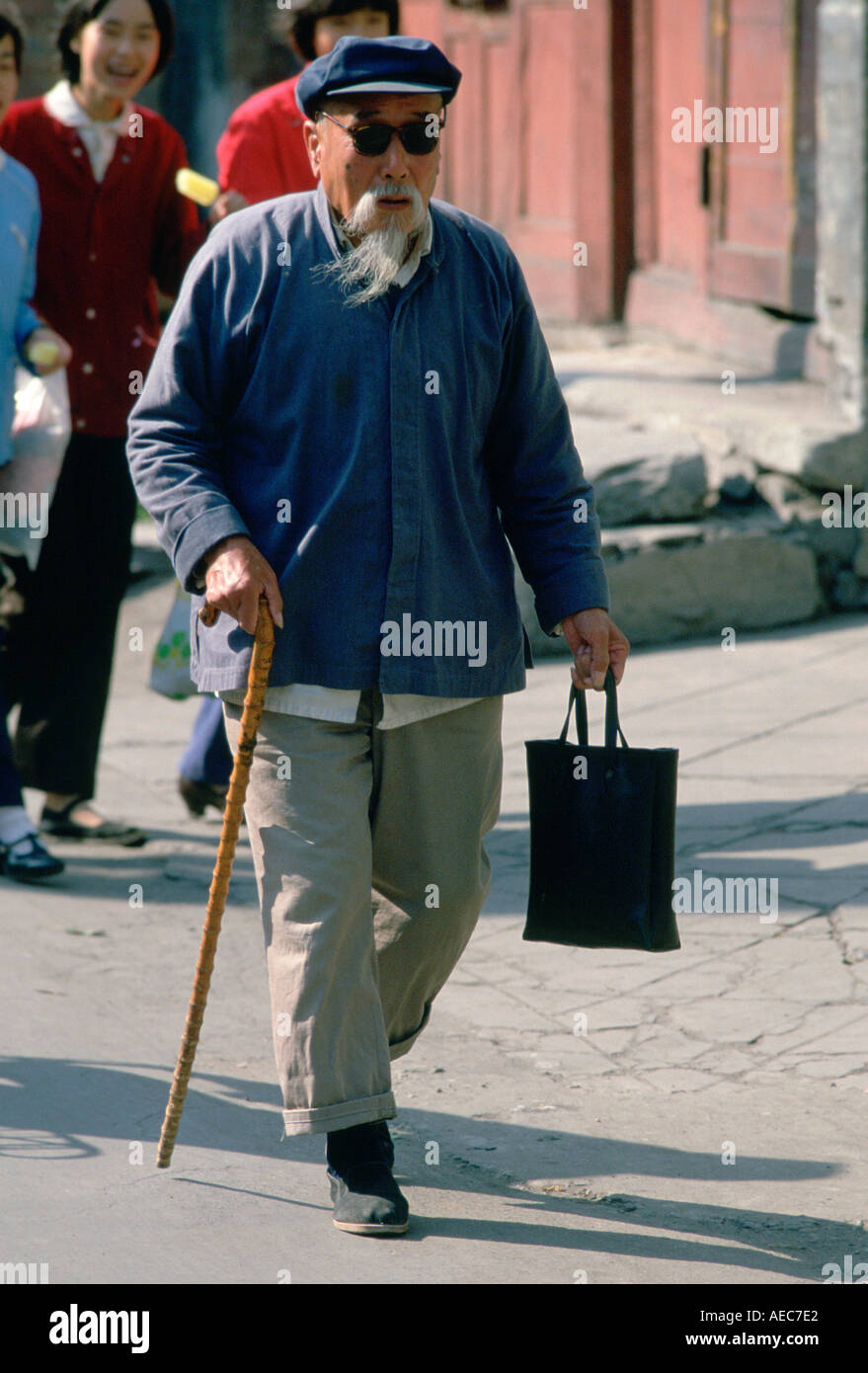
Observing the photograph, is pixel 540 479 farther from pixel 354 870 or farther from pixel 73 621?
pixel 73 621

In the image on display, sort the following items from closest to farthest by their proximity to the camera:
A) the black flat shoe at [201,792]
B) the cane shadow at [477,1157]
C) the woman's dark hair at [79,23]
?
the cane shadow at [477,1157]
the woman's dark hair at [79,23]
the black flat shoe at [201,792]

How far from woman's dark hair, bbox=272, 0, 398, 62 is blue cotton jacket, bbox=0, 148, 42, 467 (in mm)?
740

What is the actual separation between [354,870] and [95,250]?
2540 millimetres

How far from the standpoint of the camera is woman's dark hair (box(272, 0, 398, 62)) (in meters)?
4.67

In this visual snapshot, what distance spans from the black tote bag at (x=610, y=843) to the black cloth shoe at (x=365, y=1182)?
439 mm

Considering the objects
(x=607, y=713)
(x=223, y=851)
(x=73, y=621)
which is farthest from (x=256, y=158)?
(x=223, y=851)

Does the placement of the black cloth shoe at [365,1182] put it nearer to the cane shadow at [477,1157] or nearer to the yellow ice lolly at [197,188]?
the cane shadow at [477,1157]

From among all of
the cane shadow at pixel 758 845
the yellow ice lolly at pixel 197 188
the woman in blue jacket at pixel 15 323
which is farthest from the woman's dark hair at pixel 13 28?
the cane shadow at pixel 758 845

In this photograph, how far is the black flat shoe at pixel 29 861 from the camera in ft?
15.6

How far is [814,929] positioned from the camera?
432 cm

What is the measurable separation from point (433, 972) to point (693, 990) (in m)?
1.03

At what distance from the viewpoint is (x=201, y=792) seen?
517 cm

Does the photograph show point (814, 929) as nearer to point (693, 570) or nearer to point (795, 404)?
point (693, 570)
